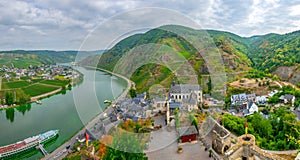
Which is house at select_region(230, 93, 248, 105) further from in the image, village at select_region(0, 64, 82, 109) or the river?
village at select_region(0, 64, 82, 109)

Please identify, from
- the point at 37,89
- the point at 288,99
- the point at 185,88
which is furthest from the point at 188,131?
the point at 37,89

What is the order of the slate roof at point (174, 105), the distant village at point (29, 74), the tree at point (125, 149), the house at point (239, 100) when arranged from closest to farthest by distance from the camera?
A: the tree at point (125, 149)
the slate roof at point (174, 105)
the house at point (239, 100)
the distant village at point (29, 74)

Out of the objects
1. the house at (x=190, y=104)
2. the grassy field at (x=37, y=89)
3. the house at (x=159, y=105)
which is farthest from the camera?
the grassy field at (x=37, y=89)

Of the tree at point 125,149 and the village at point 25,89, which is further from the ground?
the tree at point 125,149

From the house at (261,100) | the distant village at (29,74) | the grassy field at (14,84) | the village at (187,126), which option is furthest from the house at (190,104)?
the grassy field at (14,84)

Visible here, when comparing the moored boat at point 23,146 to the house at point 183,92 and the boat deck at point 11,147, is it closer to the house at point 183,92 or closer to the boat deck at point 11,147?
the boat deck at point 11,147

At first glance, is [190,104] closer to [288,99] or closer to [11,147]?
[288,99]

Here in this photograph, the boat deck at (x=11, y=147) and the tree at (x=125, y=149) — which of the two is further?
the boat deck at (x=11, y=147)

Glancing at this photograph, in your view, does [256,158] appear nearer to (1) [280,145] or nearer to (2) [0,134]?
(1) [280,145]

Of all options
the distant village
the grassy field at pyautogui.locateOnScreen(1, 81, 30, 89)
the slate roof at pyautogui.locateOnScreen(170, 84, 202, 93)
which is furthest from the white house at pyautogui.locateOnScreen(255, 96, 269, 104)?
the grassy field at pyautogui.locateOnScreen(1, 81, 30, 89)
